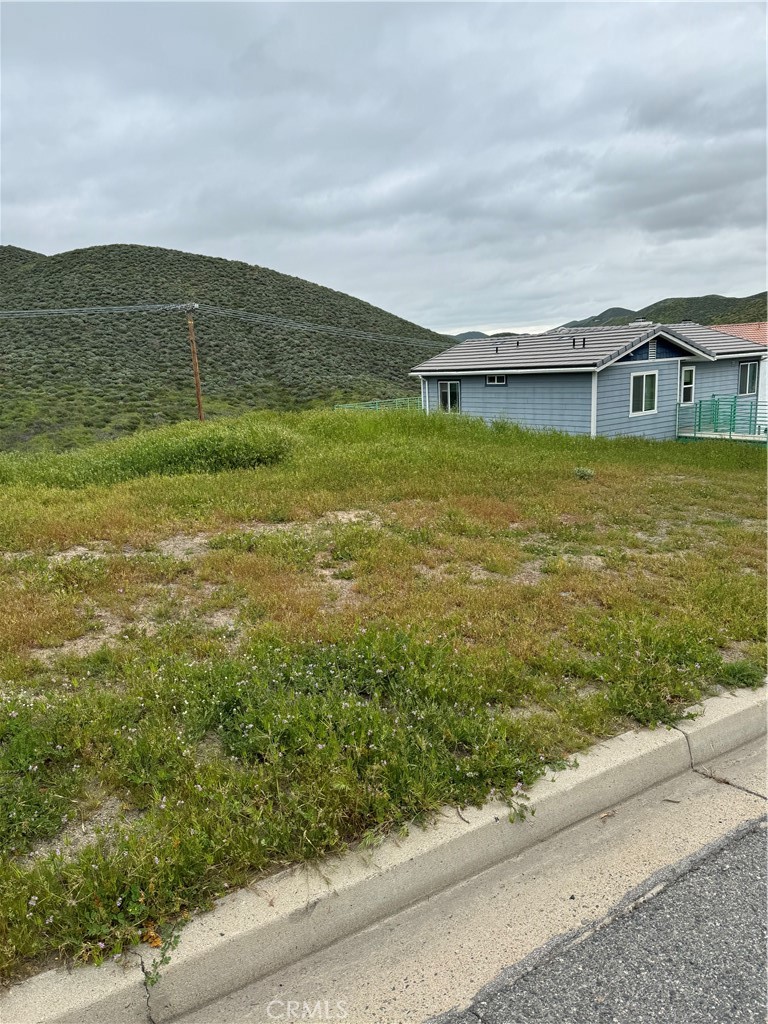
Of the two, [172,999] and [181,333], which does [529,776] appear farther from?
[181,333]

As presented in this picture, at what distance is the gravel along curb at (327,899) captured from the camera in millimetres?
2170

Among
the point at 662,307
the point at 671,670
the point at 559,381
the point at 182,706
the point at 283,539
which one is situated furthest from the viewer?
the point at 662,307

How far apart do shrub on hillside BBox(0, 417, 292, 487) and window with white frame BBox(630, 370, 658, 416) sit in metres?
12.8

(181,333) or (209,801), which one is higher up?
(181,333)

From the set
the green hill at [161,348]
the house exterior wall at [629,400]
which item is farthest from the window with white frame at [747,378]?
the green hill at [161,348]

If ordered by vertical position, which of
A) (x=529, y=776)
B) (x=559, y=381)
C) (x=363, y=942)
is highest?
(x=559, y=381)

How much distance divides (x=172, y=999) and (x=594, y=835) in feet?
5.89

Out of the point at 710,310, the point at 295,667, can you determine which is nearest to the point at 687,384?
the point at 295,667

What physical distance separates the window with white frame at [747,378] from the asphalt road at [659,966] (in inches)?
1084

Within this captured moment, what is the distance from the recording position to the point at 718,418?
24.1 metres

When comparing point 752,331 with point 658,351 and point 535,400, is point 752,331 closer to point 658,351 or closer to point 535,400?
point 658,351

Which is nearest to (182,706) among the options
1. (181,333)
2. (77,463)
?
(77,463)

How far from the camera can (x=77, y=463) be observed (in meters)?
13.0

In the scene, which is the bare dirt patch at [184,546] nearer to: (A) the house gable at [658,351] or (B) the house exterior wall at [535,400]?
(B) the house exterior wall at [535,400]
